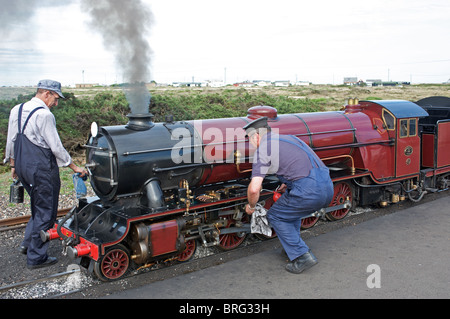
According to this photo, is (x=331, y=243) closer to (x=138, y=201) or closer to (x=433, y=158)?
(x=138, y=201)

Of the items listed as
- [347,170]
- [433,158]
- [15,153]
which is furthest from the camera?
[433,158]

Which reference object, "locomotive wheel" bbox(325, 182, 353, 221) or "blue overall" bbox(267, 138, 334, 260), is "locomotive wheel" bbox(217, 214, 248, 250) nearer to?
"blue overall" bbox(267, 138, 334, 260)

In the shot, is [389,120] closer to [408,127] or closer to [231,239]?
[408,127]

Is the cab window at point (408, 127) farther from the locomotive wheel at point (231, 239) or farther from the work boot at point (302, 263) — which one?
the work boot at point (302, 263)

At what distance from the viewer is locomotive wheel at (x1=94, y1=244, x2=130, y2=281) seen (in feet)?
16.8

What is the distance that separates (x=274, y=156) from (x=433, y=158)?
595 cm

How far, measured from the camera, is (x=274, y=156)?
5.05 metres

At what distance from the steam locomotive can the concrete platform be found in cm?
63

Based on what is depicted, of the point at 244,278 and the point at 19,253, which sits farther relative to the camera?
the point at 19,253

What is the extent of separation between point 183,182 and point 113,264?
1413 mm

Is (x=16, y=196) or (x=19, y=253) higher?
(x=16, y=196)

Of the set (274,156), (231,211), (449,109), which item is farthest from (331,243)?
(449,109)
